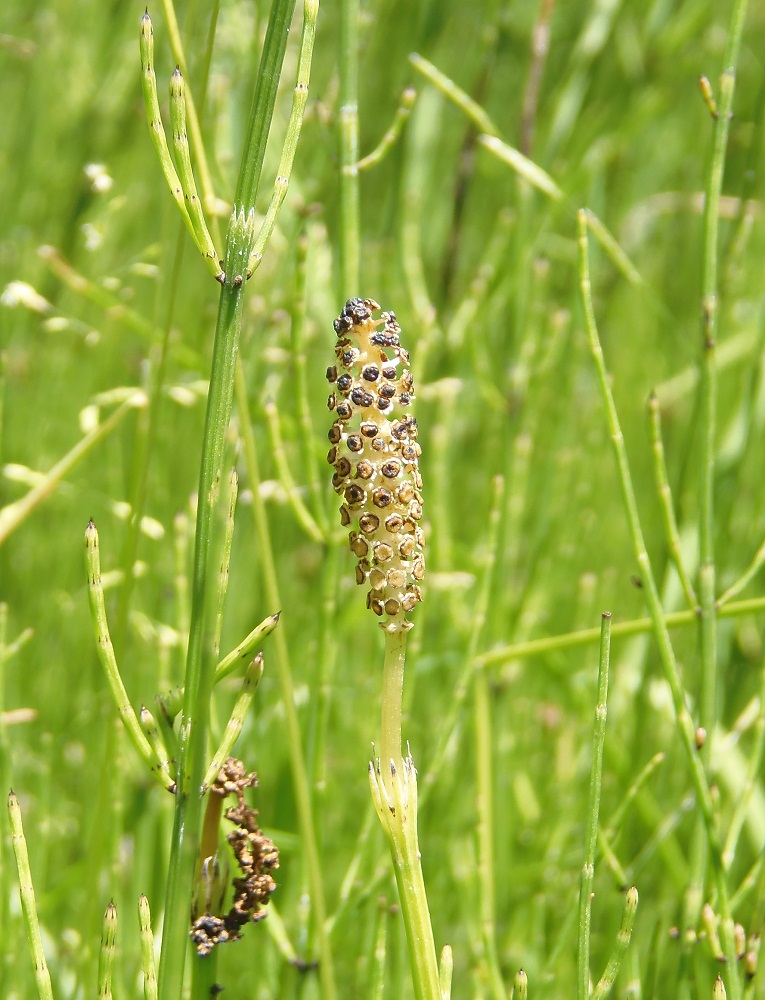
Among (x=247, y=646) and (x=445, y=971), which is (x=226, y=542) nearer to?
(x=247, y=646)

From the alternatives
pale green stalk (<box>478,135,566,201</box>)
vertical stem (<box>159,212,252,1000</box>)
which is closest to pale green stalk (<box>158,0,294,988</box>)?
vertical stem (<box>159,212,252,1000</box>)

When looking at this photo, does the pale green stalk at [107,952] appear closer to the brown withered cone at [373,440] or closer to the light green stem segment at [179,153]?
the brown withered cone at [373,440]

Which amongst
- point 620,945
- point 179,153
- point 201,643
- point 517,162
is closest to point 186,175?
point 179,153

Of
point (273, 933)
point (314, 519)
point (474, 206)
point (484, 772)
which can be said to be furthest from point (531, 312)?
point (474, 206)

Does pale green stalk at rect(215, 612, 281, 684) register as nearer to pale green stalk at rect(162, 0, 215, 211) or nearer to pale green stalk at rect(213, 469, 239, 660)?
pale green stalk at rect(213, 469, 239, 660)

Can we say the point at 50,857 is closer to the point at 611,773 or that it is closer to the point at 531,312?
the point at 611,773
